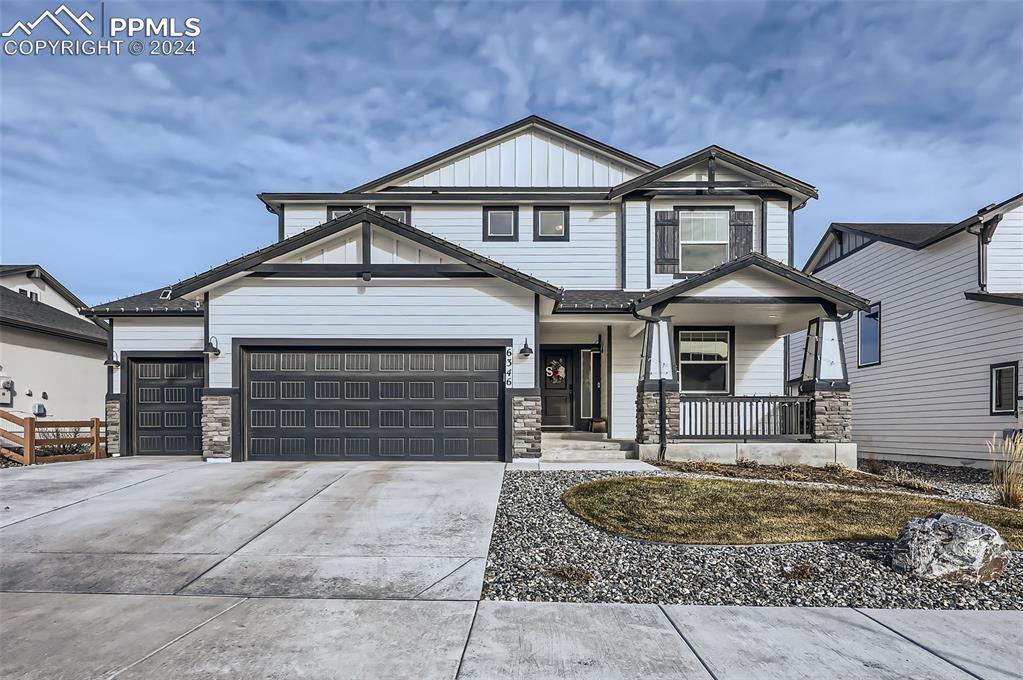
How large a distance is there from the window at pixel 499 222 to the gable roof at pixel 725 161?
2411mm

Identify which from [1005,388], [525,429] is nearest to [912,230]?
[1005,388]

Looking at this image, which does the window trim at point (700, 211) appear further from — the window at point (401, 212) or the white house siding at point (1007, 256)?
the window at point (401, 212)

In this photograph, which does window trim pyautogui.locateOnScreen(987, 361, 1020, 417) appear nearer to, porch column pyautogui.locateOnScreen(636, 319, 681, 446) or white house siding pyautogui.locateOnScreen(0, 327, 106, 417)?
porch column pyautogui.locateOnScreen(636, 319, 681, 446)

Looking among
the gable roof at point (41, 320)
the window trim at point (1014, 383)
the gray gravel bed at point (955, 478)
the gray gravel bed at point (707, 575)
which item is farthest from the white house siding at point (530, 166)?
the gray gravel bed at point (707, 575)

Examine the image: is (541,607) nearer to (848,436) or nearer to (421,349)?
(421,349)

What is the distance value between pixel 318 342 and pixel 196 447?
4098 millimetres

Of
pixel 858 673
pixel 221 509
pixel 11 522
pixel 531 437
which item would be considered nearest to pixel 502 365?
pixel 531 437

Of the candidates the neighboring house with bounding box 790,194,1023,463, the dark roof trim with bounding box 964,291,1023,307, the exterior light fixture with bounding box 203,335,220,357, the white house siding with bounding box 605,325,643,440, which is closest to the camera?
the exterior light fixture with bounding box 203,335,220,357

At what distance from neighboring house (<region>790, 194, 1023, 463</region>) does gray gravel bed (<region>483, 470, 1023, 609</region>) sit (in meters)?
9.11

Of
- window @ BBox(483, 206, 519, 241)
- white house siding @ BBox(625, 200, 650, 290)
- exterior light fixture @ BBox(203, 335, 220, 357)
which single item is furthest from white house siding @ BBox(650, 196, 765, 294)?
exterior light fixture @ BBox(203, 335, 220, 357)

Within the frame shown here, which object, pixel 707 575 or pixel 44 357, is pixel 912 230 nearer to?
pixel 707 575

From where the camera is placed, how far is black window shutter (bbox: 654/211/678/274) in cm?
1527

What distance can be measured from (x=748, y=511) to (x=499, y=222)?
976 cm

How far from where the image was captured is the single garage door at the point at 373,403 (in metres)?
11.8
